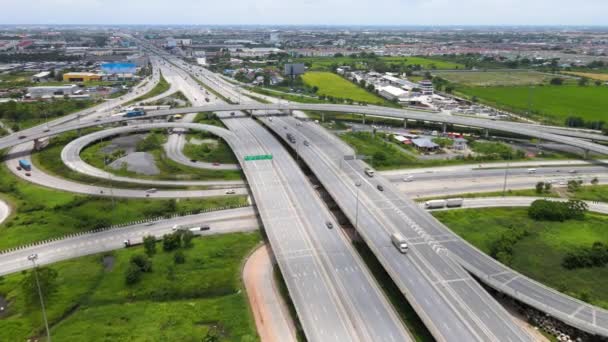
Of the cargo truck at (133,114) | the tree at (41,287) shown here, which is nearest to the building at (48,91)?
the cargo truck at (133,114)

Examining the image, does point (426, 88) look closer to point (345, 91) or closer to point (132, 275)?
point (345, 91)

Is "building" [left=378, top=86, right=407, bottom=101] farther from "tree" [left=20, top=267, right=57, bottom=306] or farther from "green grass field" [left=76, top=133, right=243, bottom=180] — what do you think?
"tree" [left=20, top=267, right=57, bottom=306]

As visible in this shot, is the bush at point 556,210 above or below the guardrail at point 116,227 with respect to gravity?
above

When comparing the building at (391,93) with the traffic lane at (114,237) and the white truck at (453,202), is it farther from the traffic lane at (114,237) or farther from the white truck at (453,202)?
the traffic lane at (114,237)

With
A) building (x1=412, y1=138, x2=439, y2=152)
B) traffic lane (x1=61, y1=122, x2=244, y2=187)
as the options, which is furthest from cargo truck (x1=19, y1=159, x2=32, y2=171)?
building (x1=412, y1=138, x2=439, y2=152)

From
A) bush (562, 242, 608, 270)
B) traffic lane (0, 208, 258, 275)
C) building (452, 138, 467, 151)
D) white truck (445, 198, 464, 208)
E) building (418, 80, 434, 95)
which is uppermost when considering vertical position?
building (418, 80, 434, 95)

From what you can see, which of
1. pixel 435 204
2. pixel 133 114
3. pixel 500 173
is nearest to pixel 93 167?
pixel 133 114
